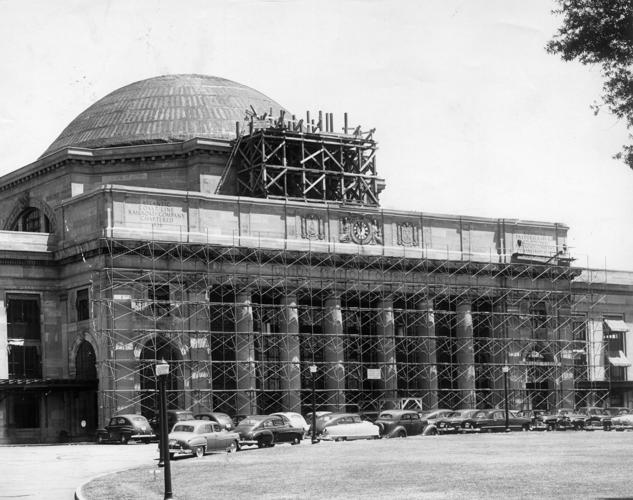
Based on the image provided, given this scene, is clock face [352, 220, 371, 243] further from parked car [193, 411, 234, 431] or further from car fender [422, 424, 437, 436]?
parked car [193, 411, 234, 431]

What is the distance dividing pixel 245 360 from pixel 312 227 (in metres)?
10.4

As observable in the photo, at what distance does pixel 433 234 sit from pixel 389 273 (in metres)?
4.99

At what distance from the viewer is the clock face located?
84.4m

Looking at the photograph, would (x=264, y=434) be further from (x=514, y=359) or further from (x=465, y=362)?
(x=514, y=359)

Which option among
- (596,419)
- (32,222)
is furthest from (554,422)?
(32,222)

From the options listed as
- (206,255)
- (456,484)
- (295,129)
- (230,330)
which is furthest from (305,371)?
(456,484)

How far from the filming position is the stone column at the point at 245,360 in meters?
77.6

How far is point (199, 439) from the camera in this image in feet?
172

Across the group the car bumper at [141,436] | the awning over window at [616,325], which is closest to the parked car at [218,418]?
the car bumper at [141,436]

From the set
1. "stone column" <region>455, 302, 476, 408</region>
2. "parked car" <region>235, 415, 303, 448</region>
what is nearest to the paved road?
"parked car" <region>235, 415, 303, 448</region>

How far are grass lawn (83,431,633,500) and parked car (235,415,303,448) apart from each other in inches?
108

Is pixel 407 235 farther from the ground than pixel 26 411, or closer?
farther from the ground

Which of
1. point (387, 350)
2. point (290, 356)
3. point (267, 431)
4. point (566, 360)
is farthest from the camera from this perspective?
point (566, 360)

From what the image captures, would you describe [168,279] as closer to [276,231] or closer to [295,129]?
[276,231]
